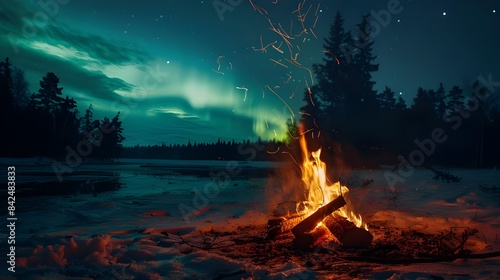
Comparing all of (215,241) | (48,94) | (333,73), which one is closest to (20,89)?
(48,94)

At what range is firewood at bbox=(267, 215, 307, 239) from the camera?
690cm

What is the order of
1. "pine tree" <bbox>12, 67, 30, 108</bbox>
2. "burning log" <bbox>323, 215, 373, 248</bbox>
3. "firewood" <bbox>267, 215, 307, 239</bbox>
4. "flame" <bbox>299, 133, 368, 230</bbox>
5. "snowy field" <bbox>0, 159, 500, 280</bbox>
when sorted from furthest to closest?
"pine tree" <bbox>12, 67, 30, 108</bbox>, "flame" <bbox>299, 133, 368, 230</bbox>, "firewood" <bbox>267, 215, 307, 239</bbox>, "burning log" <bbox>323, 215, 373, 248</bbox>, "snowy field" <bbox>0, 159, 500, 280</bbox>

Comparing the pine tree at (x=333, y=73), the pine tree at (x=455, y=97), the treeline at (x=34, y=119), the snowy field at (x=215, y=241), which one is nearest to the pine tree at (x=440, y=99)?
the pine tree at (x=455, y=97)

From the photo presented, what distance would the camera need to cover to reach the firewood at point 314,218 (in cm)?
661

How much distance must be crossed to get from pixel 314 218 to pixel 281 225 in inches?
30.8

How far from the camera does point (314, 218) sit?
22.2ft

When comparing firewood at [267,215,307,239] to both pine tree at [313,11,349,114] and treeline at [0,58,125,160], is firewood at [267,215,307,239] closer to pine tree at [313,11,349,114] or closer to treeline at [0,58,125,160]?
pine tree at [313,11,349,114]

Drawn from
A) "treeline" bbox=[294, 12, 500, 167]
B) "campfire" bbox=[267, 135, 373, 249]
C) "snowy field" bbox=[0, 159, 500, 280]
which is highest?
"treeline" bbox=[294, 12, 500, 167]

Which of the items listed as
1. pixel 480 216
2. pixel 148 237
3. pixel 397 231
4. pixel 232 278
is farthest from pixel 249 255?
pixel 480 216

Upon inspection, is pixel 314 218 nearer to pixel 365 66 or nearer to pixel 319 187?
pixel 319 187

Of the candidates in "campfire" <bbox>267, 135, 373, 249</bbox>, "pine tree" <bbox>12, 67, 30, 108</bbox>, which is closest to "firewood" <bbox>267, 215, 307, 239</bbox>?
"campfire" <bbox>267, 135, 373, 249</bbox>

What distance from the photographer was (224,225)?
345 inches

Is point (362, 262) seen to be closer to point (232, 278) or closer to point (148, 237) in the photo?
point (232, 278)

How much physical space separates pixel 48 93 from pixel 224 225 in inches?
2560
